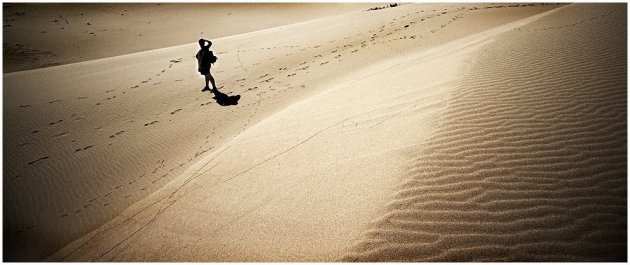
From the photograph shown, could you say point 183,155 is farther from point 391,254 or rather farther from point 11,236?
point 391,254

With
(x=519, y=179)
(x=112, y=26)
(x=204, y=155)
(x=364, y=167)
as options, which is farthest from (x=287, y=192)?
(x=112, y=26)

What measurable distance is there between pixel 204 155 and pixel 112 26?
27.0m

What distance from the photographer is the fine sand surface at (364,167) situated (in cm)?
273

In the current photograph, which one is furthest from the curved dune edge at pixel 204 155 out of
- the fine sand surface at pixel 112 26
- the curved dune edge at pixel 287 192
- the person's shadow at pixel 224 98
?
the fine sand surface at pixel 112 26

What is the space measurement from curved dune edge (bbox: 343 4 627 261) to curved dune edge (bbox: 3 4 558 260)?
33 cm

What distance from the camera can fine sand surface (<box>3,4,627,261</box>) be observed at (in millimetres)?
2727

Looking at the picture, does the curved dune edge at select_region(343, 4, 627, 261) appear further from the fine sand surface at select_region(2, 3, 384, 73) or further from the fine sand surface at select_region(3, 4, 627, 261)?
the fine sand surface at select_region(2, 3, 384, 73)

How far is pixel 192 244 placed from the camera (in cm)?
343

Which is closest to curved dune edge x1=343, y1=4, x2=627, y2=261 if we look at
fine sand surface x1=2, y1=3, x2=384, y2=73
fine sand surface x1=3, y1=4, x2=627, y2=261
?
fine sand surface x1=3, y1=4, x2=627, y2=261

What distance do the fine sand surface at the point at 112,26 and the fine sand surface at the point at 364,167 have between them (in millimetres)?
12767

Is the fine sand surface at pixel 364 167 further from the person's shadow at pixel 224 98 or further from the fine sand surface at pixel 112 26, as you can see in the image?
the fine sand surface at pixel 112 26

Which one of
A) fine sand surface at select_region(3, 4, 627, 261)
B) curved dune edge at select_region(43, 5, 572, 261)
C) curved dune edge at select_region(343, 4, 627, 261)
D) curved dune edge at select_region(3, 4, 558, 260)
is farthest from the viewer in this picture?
curved dune edge at select_region(3, 4, 558, 260)

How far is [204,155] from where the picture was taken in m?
5.90

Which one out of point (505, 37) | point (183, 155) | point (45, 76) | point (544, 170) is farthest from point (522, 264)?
point (45, 76)
